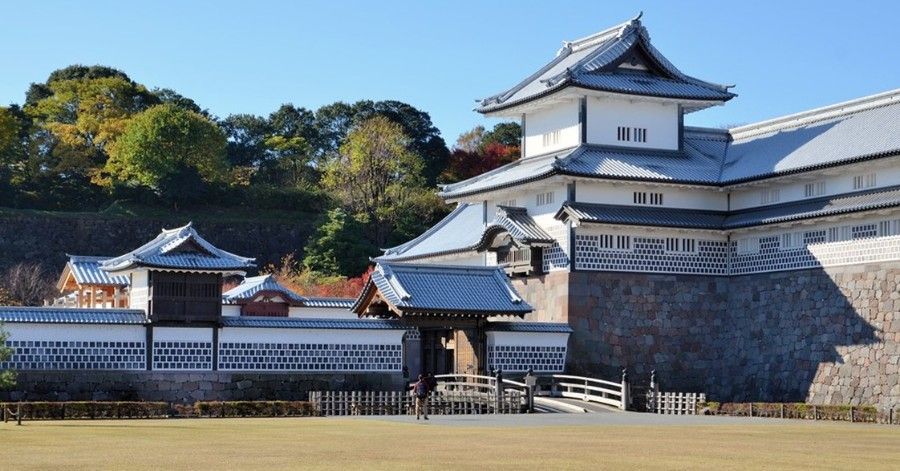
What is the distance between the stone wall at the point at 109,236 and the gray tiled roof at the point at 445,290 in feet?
117

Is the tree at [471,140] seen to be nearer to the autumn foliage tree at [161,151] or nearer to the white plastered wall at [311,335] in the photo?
the autumn foliage tree at [161,151]

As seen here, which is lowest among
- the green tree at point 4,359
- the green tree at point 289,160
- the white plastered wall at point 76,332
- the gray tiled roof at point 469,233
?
the green tree at point 4,359

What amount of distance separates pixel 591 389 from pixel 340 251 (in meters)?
→ 32.6

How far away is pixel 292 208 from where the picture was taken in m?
90.3

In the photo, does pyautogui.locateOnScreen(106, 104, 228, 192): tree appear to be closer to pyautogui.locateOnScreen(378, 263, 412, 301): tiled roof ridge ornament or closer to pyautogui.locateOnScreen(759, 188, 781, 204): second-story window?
pyautogui.locateOnScreen(378, 263, 412, 301): tiled roof ridge ornament

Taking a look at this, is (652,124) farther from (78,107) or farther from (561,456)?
(78,107)

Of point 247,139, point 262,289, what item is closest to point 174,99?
point 247,139

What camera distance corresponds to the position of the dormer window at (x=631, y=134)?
2053 inches

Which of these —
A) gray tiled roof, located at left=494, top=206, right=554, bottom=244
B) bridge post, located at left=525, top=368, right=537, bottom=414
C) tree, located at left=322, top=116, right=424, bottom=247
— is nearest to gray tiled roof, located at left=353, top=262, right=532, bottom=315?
gray tiled roof, located at left=494, top=206, right=554, bottom=244

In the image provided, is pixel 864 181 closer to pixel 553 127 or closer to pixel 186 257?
pixel 553 127

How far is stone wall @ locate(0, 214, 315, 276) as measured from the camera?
261ft

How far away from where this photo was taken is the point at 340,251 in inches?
2992

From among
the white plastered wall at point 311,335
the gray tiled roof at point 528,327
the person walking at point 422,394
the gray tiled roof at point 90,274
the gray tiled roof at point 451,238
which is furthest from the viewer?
the gray tiled roof at point 90,274

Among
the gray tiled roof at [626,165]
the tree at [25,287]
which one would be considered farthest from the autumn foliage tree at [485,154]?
the gray tiled roof at [626,165]
